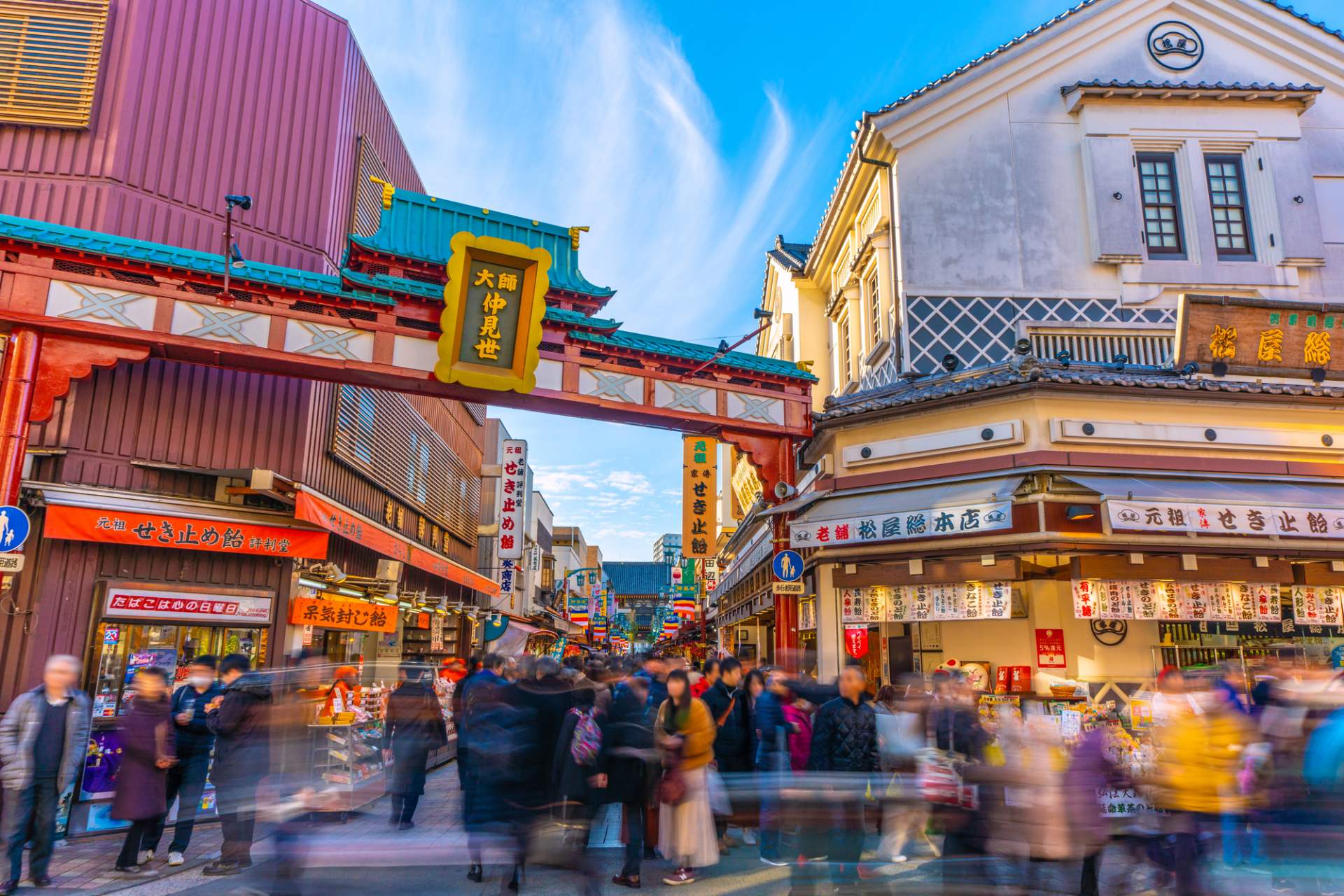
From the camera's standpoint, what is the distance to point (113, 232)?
12.8m

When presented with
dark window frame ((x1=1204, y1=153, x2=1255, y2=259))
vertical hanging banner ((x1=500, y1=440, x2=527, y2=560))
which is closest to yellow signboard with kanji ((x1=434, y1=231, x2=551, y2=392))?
dark window frame ((x1=1204, y1=153, x2=1255, y2=259))

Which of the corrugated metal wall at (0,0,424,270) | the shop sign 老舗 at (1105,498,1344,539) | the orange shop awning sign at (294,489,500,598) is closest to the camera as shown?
the shop sign 老舗 at (1105,498,1344,539)

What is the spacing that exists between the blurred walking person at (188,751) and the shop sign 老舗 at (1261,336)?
14423mm

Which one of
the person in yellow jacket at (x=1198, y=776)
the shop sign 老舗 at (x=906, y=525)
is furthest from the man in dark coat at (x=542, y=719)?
the shop sign 老舗 at (x=906, y=525)

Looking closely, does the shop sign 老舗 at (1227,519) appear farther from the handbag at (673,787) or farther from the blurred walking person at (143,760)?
the blurred walking person at (143,760)

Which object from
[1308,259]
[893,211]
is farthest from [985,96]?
[1308,259]

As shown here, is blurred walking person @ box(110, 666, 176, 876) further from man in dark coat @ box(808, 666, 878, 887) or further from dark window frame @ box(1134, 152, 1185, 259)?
dark window frame @ box(1134, 152, 1185, 259)

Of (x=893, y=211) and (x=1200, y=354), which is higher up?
(x=893, y=211)

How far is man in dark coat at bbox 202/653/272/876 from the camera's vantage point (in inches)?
272

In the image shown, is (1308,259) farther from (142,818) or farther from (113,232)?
(113,232)

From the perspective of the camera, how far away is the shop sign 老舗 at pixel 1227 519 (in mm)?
10953

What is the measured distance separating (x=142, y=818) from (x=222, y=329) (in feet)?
23.3

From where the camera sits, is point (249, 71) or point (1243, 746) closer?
point (1243, 746)

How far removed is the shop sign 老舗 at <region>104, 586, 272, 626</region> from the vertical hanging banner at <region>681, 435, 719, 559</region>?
31.4 feet
